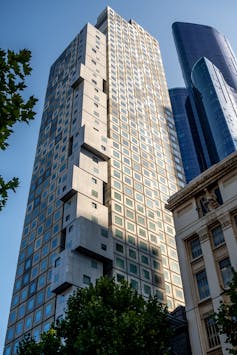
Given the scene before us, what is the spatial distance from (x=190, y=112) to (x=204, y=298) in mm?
168432

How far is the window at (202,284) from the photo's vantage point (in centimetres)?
3108

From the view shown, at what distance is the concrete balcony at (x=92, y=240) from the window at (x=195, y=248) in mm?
23420

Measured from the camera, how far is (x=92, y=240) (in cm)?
5669

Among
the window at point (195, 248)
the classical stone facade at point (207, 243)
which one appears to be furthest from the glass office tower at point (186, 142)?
the window at point (195, 248)

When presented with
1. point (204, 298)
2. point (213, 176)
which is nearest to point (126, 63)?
point (213, 176)

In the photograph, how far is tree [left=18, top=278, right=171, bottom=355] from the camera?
23016 mm

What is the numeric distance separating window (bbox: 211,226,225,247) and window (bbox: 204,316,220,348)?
5.67 metres

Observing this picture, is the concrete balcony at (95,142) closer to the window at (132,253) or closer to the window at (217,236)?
the window at (132,253)

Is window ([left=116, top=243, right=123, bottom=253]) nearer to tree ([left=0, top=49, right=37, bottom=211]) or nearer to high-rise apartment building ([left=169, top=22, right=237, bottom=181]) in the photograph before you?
tree ([left=0, top=49, right=37, bottom=211])

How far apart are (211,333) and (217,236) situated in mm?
7182

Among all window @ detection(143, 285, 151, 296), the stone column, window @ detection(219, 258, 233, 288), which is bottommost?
window @ detection(219, 258, 233, 288)

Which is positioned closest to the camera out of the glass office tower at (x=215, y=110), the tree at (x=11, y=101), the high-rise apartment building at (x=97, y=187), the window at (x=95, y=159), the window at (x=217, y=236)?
the tree at (x=11, y=101)

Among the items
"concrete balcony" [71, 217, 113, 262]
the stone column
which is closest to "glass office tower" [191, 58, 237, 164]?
"concrete balcony" [71, 217, 113, 262]

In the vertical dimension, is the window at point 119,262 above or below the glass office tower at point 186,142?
below
